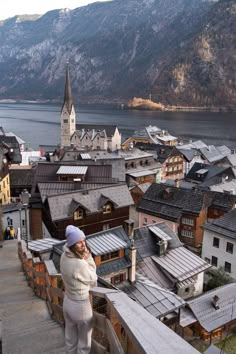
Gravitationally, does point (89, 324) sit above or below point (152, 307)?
above

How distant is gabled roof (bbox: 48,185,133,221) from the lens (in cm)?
2981

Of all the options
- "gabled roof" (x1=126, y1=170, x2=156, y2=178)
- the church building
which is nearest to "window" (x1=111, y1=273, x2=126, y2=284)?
"gabled roof" (x1=126, y1=170, x2=156, y2=178)

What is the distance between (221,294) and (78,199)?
42.4ft

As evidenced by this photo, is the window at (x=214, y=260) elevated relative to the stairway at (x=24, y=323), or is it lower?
lower

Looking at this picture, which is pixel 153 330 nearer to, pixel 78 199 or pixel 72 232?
pixel 72 232

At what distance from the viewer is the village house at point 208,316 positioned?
2289 cm

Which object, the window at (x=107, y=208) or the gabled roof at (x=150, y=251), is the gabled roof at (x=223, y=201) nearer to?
the gabled roof at (x=150, y=251)

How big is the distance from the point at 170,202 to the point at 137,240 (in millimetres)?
12864

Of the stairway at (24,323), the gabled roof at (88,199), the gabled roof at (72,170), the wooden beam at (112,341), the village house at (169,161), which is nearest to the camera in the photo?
the wooden beam at (112,341)

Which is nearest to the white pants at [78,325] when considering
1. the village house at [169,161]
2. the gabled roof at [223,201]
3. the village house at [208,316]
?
the village house at [208,316]

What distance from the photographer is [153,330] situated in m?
5.29

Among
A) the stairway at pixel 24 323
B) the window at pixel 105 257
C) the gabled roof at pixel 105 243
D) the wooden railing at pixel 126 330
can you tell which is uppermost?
the wooden railing at pixel 126 330

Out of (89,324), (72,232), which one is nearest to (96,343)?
(89,324)

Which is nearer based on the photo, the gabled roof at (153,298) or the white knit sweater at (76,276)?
the white knit sweater at (76,276)
